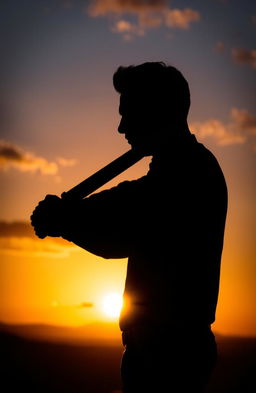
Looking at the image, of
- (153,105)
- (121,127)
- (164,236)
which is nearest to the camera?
(164,236)

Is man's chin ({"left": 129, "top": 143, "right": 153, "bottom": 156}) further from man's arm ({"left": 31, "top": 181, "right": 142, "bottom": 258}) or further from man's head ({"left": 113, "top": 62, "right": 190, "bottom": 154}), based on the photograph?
man's arm ({"left": 31, "top": 181, "right": 142, "bottom": 258})

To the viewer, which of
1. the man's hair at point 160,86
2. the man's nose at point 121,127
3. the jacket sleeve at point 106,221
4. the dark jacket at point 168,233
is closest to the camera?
the dark jacket at point 168,233

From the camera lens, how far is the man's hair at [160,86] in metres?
3.52

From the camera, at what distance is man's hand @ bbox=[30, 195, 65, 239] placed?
3.57 metres

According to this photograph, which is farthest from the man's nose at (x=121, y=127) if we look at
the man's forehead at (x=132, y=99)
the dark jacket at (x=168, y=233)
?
the dark jacket at (x=168, y=233)

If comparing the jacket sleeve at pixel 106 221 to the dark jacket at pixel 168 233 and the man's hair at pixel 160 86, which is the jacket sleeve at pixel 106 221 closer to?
the dark jacket at pixel 168 233

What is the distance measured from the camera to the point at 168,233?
327cm

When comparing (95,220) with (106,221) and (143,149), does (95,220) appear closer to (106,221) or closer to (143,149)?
(106,221)

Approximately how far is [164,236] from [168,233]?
0.10 feet

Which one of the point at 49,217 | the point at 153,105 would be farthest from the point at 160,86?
the point at 49,217

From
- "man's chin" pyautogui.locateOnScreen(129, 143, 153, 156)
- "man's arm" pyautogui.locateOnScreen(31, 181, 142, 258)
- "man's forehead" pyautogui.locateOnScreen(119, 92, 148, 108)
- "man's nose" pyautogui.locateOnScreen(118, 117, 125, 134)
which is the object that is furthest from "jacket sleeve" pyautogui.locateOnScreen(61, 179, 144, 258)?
"man's forehead" pyautogui.locateOnScreen(119, 92, 148, 108)

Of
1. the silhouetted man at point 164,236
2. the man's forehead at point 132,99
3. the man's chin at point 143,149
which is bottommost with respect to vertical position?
the silhouetted man at point 164,236

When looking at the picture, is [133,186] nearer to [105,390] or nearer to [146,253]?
[146,253]

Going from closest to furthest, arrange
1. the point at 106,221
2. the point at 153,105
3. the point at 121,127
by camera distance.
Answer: the point at 106,221
the point at 153,105
the point at 121,127
